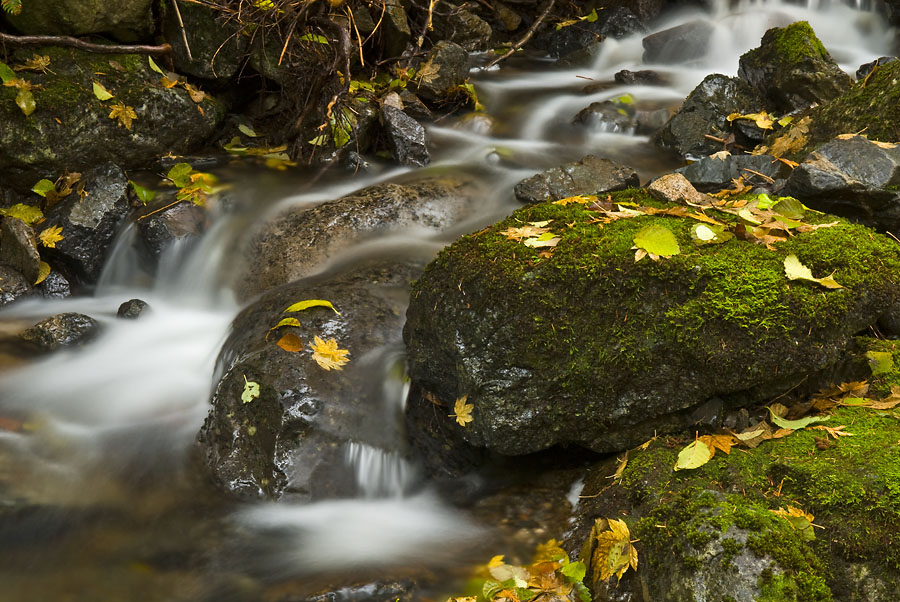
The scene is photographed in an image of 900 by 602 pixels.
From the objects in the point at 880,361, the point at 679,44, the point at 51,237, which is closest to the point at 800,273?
the point at 880,361

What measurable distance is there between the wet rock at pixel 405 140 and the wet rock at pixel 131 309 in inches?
107

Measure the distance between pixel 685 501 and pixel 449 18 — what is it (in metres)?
8.64

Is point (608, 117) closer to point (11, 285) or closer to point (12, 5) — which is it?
point (12, 5)

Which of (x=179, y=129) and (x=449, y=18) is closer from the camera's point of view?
(x=179, y=129)

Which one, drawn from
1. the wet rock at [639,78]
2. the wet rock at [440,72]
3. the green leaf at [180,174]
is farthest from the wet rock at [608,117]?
the green leaf at [180,174]

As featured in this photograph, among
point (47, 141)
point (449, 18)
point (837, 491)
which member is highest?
point (449, 18)

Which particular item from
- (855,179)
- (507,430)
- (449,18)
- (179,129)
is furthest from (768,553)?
(449,18)

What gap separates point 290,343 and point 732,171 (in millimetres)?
3268

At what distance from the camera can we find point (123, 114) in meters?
6.34

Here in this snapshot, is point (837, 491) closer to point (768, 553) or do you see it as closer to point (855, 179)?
point (768, 553)

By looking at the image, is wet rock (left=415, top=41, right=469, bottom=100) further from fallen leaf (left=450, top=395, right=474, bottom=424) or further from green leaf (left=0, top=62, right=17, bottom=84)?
fallen leaf (left=450, top=395, right=474, bottom=424)

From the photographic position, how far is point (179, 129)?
265 inches

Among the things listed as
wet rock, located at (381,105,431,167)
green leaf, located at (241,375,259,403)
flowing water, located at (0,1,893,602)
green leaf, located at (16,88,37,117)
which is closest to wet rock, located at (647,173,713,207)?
flowing water, located at (0,1,893,602)

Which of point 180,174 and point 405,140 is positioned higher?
point 405,140
